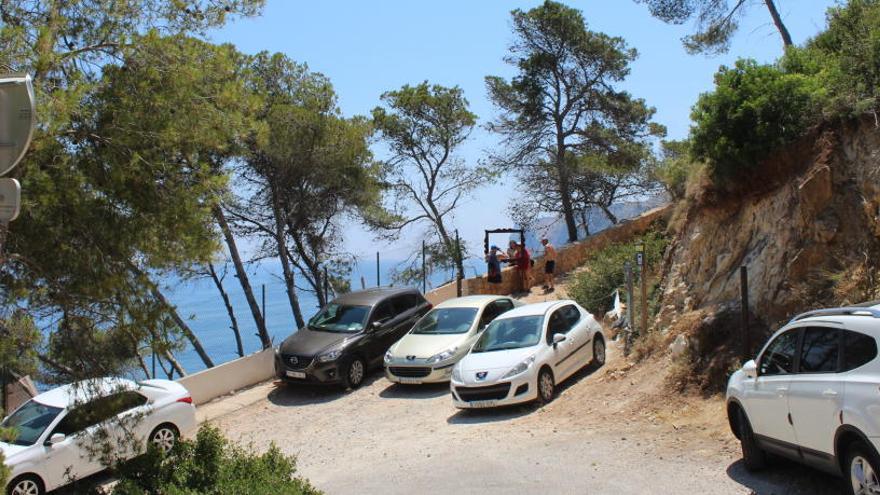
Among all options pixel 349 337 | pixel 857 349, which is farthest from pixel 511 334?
pixel 857 349

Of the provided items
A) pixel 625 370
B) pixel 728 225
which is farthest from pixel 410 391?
pixel 728 225

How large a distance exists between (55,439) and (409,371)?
6.07m

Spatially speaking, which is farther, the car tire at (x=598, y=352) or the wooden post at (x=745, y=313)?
the car tire at (x=598, y=352)

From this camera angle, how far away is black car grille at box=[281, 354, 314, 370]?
15012 mm

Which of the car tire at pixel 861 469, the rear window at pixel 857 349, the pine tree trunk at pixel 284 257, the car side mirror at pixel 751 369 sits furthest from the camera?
the pine tree trunk at pixel 284 257

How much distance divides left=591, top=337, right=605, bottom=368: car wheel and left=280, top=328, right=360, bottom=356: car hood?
4.69 meters

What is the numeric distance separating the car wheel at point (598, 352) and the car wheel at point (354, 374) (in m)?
4.53

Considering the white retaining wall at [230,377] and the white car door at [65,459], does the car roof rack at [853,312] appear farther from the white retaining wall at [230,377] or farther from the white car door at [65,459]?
the white retaining wall at [230,377]

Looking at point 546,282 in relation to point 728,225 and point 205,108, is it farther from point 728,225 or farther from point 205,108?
point 205,108

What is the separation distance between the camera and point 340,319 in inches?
648

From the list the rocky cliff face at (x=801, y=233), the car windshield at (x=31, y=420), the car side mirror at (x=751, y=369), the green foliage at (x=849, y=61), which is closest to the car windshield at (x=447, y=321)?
the rocky cliff face at (x=801, y=233)

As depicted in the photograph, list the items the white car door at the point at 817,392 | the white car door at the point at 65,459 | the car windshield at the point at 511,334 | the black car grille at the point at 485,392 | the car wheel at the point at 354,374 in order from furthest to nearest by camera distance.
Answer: the car wheel at the point at 354,374
the car windshield at the point at 511,334
the black car grille at the point at 485,392
the white car door at the point at 65,459
the white car door at the point at 817,392

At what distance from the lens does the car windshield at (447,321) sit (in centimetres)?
1552

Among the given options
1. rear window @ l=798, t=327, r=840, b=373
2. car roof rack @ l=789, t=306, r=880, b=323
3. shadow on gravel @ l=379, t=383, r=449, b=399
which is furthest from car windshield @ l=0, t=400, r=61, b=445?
car roof rack @ l=789, t=306, r=880, b=323
